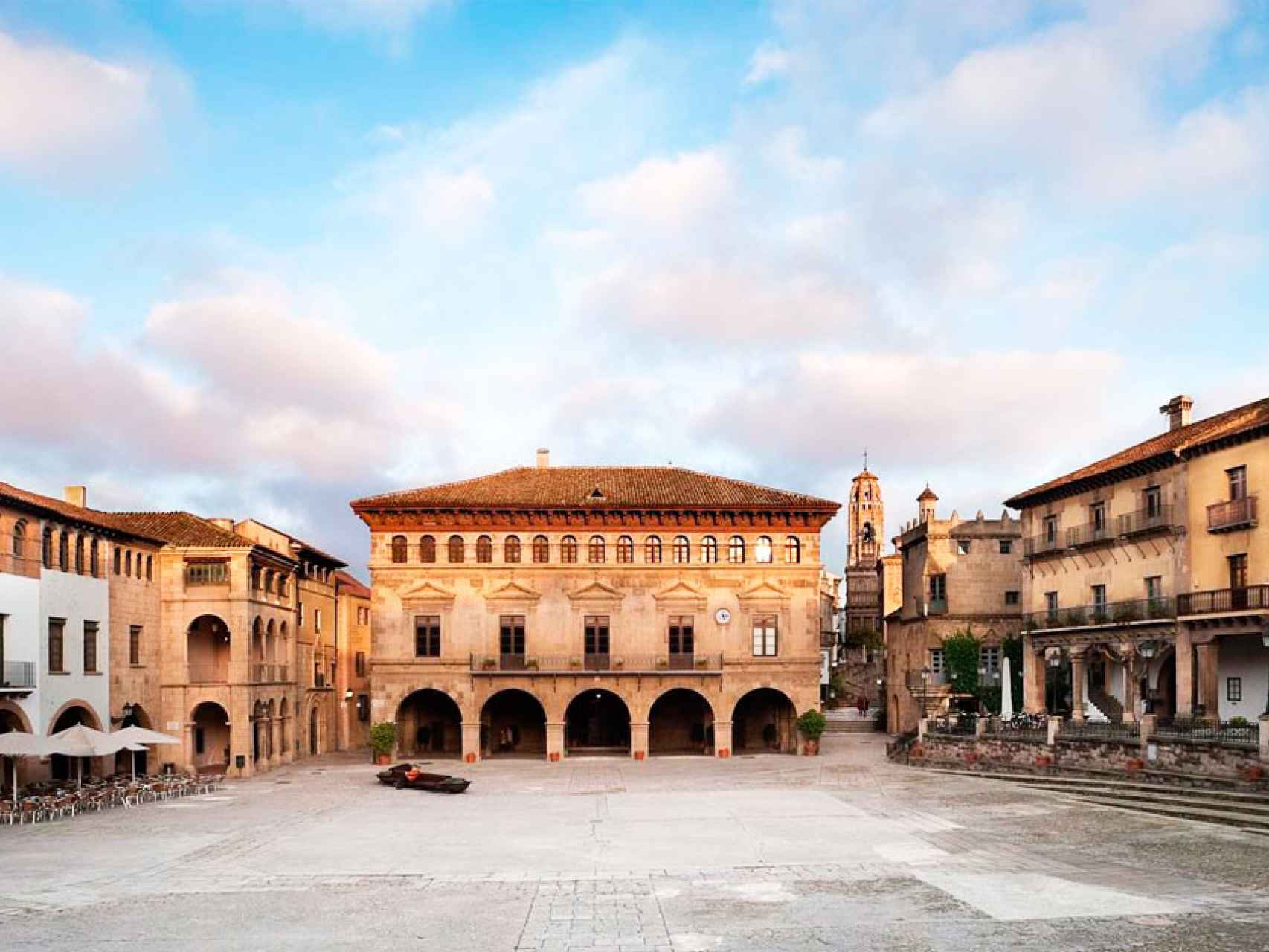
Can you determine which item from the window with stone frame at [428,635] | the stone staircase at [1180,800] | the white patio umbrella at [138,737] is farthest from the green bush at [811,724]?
the white patio umbrella at [138,737]

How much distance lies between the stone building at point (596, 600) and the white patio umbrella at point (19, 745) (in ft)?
64.3

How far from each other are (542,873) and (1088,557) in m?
31.6

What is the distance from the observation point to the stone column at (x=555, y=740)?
51469 millimetres

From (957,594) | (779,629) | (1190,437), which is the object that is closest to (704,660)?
(779,629)

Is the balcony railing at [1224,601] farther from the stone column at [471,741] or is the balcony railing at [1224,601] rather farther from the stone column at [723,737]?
the stone column at [471,741]

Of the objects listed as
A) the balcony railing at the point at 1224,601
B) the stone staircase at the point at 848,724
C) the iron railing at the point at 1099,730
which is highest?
the balcony railing at the point at 1224,601

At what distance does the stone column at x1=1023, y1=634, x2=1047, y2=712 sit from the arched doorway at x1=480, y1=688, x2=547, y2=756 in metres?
21.0

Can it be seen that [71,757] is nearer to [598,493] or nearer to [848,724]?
[598,493]

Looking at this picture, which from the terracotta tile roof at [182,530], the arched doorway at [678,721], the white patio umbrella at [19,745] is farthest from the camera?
the arched doorway at [678,721]

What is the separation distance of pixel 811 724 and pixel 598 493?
1347 centimetres

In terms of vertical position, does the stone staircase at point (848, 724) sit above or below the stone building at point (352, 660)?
below

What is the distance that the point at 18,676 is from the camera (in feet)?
119

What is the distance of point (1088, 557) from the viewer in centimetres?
4800

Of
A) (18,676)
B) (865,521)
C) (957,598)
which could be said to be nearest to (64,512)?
(18,676)
